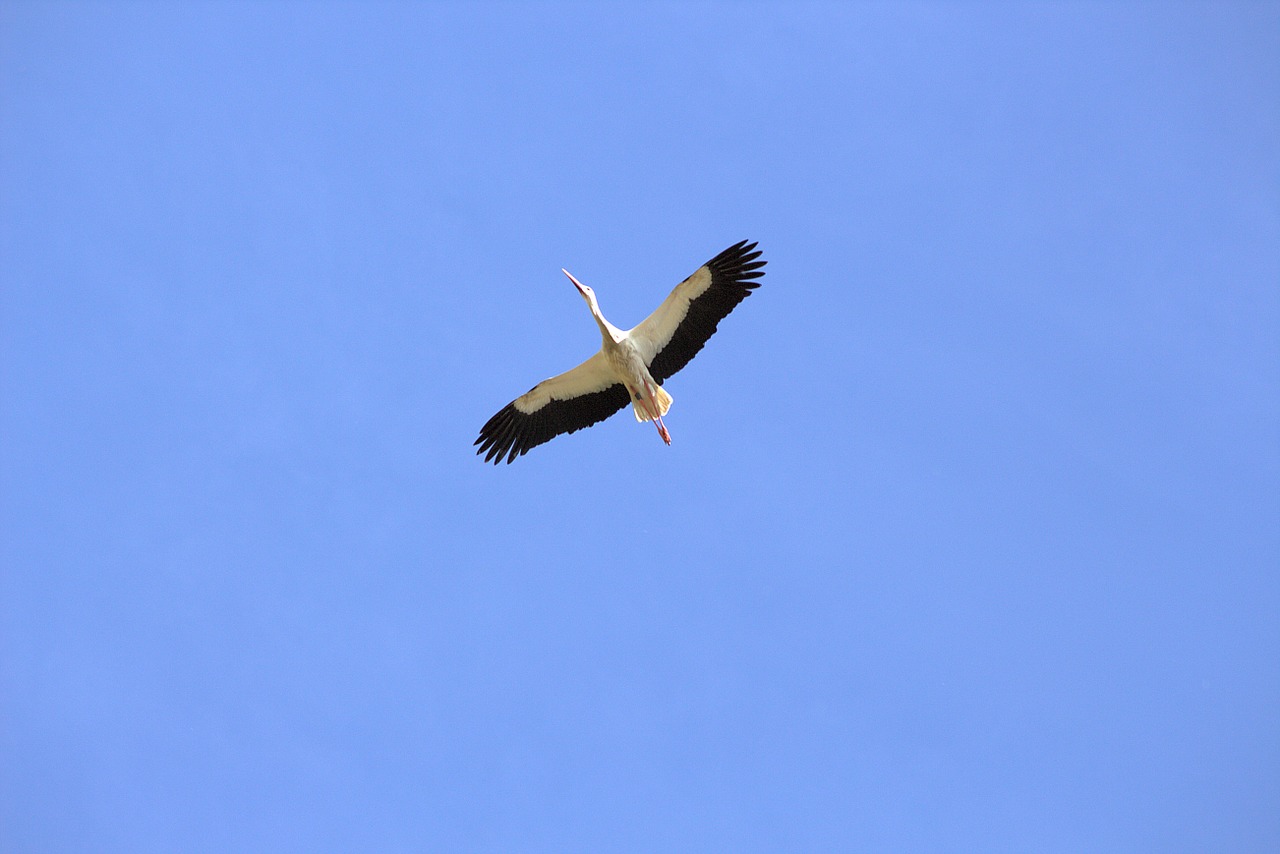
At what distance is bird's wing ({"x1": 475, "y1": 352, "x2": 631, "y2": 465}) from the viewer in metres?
16.8

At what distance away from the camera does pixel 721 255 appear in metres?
15.5

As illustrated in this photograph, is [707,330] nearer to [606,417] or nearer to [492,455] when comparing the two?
[606,417]

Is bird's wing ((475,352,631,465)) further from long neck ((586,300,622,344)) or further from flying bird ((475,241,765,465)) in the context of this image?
long neck ((586,300,622,344))

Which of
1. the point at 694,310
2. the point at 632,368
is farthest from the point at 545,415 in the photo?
the point at 694,310

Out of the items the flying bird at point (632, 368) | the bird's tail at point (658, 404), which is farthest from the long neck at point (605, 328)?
the bird's tail at point (658, 404)

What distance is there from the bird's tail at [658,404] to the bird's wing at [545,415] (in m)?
0.54

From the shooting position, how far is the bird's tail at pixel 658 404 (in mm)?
16078

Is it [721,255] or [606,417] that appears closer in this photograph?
[721,255]

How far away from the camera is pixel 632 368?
15828mm

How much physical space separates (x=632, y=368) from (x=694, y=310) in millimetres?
1052

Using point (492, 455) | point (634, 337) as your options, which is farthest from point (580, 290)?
point (492, 455)

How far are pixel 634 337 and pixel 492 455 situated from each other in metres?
2.61

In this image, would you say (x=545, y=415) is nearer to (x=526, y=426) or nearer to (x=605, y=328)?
(x=526, y=426)

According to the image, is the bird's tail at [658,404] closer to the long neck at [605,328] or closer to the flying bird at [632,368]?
the flying bird at [632,368]
